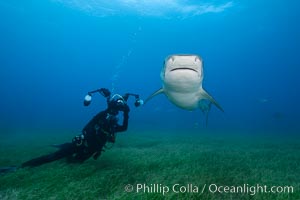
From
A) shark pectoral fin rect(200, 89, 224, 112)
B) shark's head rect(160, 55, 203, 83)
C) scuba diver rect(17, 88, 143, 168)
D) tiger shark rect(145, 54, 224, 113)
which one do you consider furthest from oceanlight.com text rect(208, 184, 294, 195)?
scuba diver rect(17, 88, 143, 168)

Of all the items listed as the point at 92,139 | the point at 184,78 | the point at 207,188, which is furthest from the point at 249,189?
the point at 92,139

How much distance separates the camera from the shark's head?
505 cm

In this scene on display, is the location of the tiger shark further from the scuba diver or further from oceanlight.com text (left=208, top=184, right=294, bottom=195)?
oceanlight.com text (left=208, top=184, right=294, bottom=195)

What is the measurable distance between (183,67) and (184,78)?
38 centimetres

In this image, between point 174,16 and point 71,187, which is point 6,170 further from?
point 174,16

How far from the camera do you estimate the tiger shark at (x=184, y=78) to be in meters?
5.11

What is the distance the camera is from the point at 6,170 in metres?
7.45

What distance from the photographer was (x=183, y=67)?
5191mm

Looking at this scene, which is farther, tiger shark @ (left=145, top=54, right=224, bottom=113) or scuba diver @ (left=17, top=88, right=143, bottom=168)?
scuba diver @ (left=17, top=88, right=143, bottom=168)

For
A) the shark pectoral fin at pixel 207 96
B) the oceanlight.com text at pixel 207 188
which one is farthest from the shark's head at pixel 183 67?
the oceanlight.com text at pixel 207 188

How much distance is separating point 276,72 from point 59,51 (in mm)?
122569

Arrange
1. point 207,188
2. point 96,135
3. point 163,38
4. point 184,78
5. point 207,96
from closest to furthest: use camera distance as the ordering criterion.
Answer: point 207,188 → point 184,78 → point 207,96 → point 96,135 → point 163,38

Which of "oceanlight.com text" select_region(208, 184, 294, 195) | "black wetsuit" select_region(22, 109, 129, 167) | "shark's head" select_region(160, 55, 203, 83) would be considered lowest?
"oceanlight.com text" select_region(208, 184, 294, 195)

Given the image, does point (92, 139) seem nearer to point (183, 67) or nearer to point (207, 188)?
point (207, 188)
